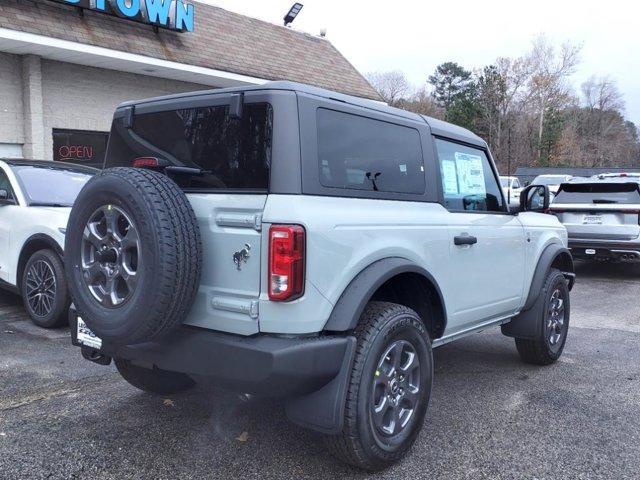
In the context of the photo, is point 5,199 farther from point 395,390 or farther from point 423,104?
point 423,104

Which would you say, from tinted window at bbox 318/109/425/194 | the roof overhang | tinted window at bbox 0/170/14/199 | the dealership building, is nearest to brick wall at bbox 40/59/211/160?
the dealership building

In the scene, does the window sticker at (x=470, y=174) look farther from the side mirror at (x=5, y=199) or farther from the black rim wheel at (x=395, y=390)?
the side mirror at (x=5, y=199)

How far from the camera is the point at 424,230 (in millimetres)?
3541

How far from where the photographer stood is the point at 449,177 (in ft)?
13.3

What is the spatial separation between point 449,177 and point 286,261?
176 centimetres

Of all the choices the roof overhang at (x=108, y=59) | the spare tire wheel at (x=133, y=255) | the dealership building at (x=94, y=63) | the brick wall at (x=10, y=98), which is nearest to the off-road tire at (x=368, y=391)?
the spare tire wheel at (x=133, y=255)

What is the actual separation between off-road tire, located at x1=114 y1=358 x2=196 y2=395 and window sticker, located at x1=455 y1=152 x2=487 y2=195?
7.52ft

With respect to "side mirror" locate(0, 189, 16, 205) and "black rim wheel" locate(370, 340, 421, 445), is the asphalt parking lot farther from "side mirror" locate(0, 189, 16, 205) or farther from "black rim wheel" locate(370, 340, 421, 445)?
"side mirror" locate(0, 189, 16, 205)

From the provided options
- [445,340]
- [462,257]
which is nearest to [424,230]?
[462,257]

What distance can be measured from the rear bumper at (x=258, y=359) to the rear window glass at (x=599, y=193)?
8.27 meters

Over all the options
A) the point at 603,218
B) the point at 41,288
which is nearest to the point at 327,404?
the point at 41,288

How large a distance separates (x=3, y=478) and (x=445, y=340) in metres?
2.66

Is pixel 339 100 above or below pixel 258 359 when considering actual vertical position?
above

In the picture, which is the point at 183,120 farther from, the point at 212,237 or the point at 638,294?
the point at 638,294
